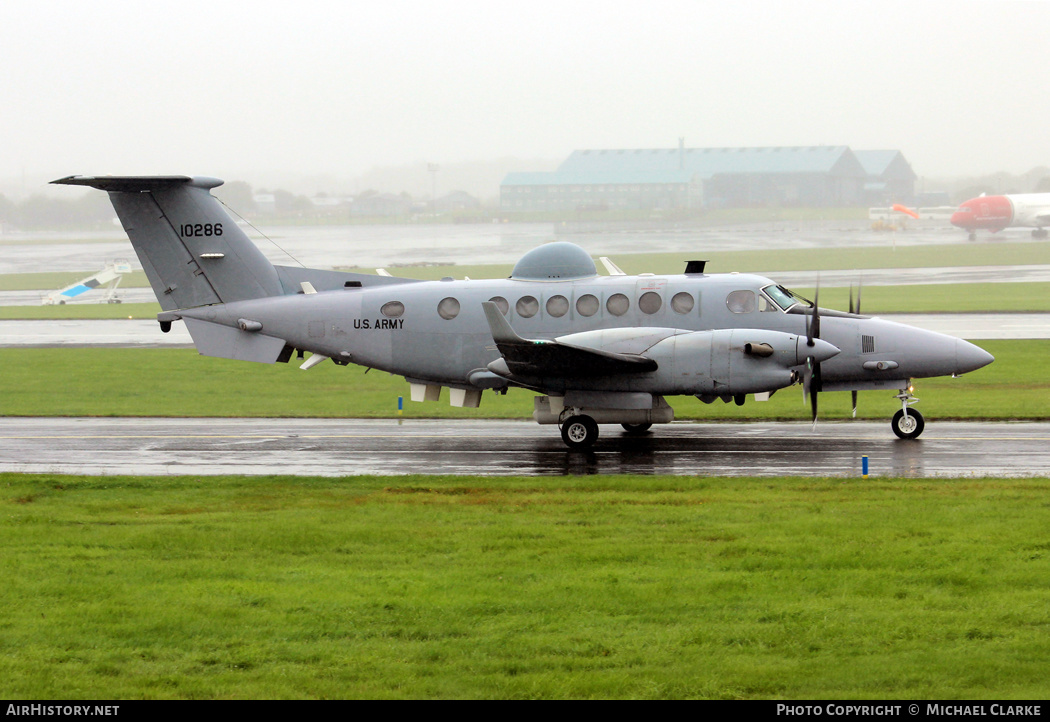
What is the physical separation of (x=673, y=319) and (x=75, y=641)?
1476cm

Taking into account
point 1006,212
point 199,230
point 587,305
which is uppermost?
point 1006,212

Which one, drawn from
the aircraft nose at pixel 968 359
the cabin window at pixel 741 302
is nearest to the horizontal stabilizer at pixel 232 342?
the cabin window at pixel 741 302

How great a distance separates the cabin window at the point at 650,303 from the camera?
22.2m

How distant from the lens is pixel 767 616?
10.3 m

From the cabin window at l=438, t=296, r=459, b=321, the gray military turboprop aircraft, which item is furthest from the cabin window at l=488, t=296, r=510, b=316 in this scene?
the cabin window at l=438, t=296, r=459, b=321

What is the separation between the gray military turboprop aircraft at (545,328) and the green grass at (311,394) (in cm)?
387

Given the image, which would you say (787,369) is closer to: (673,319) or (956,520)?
(673,319)

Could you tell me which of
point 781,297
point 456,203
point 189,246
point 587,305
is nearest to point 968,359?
point 781,297

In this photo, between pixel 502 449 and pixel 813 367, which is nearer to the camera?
pixel 813 367

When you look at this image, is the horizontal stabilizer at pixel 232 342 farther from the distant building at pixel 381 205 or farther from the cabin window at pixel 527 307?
the distant building at pixel 381 205

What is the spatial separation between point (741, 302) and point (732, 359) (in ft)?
6.73

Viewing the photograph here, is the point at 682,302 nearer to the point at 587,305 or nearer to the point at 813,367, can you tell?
the point at 587,305

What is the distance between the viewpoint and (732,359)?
20.5 metres

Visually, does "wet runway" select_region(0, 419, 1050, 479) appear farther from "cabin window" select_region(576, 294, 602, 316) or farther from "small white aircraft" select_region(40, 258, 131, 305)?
"small white aircraft" select_region(40, 258, 131, 305)
